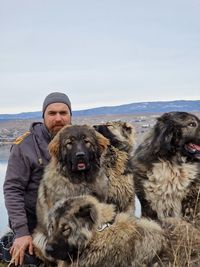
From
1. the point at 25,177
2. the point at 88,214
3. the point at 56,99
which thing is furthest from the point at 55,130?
the point at 88,214

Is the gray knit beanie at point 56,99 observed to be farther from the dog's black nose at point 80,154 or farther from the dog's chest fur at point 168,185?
the dog's chest fur at point 168,185

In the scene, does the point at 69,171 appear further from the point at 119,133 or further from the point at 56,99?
the point at 119,133

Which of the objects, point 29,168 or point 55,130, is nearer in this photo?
point 29,168

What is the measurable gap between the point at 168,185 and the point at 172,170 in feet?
0.59

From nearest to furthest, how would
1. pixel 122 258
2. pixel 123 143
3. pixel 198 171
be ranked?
1. pixel 122 258
2. pixel 198 171
3. pixel 123 143

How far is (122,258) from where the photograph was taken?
16.5 feet

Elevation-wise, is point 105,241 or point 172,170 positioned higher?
Answer: point 172,170

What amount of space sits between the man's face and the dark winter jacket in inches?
4.5

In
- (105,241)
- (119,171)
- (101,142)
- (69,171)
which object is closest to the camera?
(105,241)

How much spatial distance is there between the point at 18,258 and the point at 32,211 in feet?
2.33

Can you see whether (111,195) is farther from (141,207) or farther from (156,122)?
(156,122)

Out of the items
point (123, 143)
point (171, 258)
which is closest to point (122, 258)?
point (171, 258)

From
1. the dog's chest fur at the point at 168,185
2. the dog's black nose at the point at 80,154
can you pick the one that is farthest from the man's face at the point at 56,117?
the dog's chest fur at the point at 168,185

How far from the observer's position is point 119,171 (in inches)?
250
